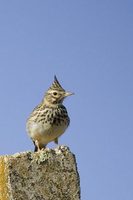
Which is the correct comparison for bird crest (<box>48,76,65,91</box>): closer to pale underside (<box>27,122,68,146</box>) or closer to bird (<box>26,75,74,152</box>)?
bird (<box>26,75,74,152</box>)

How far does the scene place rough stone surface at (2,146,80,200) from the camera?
5184 mm

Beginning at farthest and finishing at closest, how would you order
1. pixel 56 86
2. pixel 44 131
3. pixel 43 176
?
1. pixel 56 86
2. pixel 44 131
3. pixel 43 176

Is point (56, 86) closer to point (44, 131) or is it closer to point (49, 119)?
point (49, 119)

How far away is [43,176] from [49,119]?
485 cm

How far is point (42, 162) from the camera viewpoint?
543 cm

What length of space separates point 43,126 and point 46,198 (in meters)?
4.97

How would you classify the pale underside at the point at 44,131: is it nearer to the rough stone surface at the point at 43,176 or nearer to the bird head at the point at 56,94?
the bird head at the point at 56,94

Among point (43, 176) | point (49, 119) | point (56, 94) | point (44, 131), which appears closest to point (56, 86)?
point (56, 94)

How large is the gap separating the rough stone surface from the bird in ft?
12.5

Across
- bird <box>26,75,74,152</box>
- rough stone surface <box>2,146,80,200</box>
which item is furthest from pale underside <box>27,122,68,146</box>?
rough stone surface <box>2,146,80,200</box>

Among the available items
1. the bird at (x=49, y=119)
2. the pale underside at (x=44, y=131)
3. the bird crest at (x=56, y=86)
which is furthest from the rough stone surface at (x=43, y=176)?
the bird crest at (x=56, y=86)

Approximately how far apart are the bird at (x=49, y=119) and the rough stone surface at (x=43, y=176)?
12.5 feet

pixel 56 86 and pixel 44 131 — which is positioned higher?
pixel 56 86

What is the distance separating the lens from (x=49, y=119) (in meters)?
10.2
